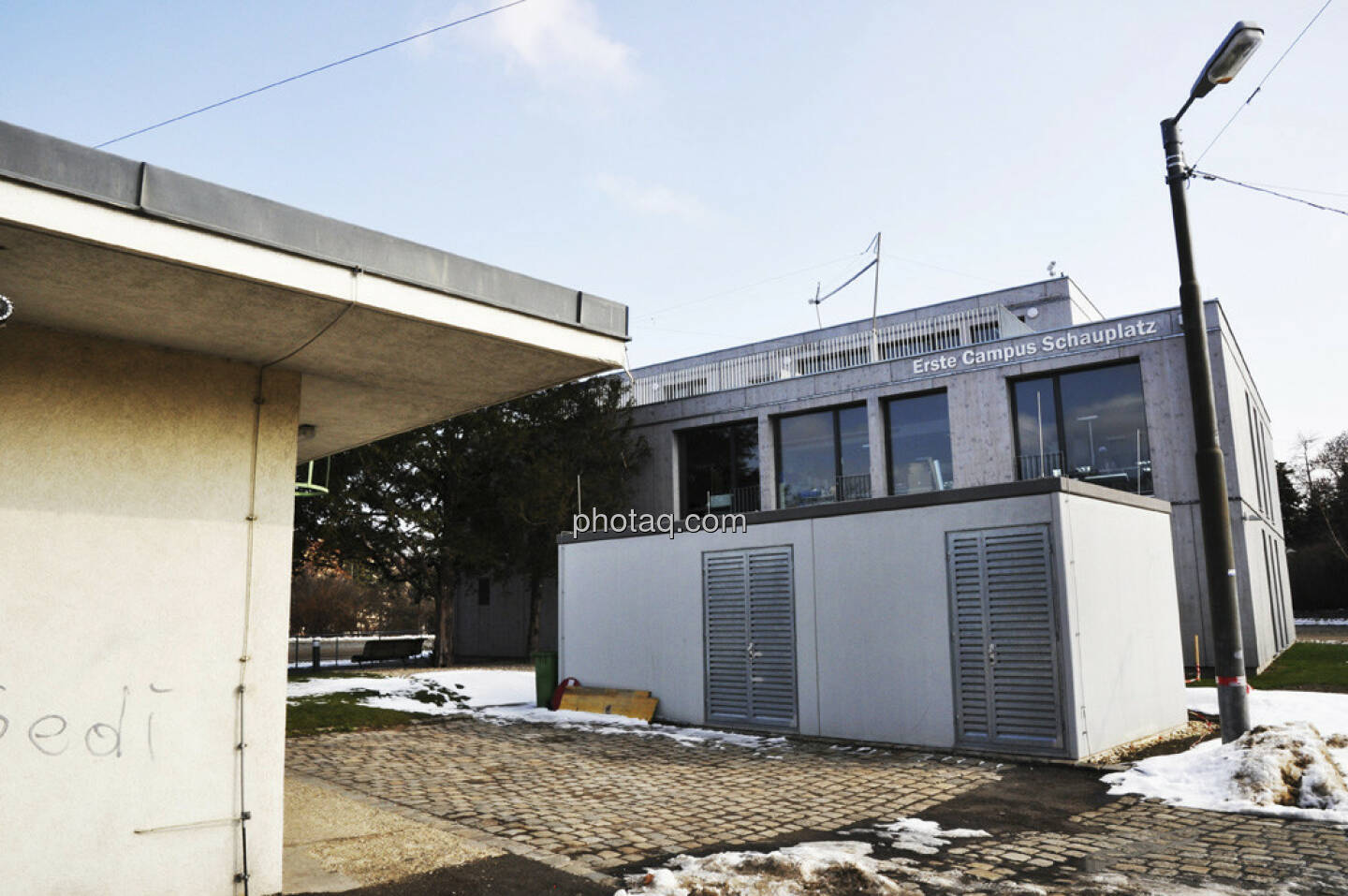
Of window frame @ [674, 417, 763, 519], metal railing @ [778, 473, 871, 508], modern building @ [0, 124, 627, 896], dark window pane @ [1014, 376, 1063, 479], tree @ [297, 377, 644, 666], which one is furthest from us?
window frame @ [674, 417, 763, 519]

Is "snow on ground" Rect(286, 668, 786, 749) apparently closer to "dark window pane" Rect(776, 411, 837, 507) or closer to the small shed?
the small shed

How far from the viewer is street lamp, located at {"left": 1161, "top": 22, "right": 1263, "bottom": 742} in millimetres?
9141

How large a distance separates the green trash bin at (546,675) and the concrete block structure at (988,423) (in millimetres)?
7051

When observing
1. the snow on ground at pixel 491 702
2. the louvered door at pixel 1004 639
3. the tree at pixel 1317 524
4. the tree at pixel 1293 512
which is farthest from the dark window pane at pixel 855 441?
the tree at pixel 1293 512

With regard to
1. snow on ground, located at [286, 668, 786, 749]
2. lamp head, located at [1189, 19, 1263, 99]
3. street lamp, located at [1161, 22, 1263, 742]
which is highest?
lamp head, located at [1189, 19, 1263, 99]

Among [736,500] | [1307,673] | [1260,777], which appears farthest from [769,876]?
[736,500]

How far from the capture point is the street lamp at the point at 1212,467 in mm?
9141

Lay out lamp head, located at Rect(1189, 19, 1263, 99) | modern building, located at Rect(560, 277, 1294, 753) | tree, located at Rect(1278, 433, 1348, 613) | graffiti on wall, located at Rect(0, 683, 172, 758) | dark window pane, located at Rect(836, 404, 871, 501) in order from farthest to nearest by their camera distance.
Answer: tree, located at Rect(1278, 433, 1348, 613)
dark window pane, located at Rect(836, 404, 871, 501)
modern building, located at Rect(560, 277, 1294, 753)
lamp head, located at Rect(1189, 19, 1263, 99)
graffiti on wall, located at Rect(0, 683, 172, 758)

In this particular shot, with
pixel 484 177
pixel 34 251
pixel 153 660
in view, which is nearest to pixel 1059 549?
pixel 484 177

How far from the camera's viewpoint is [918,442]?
23469 millimetres

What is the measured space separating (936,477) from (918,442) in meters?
1.19

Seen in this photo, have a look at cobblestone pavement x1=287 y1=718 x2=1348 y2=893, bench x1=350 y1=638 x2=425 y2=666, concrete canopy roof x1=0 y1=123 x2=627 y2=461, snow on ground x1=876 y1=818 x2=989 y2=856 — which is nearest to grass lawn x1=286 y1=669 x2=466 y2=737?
cobblestone pavement x1=287 y1=718 x2=1348 y2=893

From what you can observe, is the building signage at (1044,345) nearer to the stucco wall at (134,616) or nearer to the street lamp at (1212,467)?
the street lamp at (1212,467)

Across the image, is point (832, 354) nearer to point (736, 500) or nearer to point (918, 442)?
point (736, 500)
